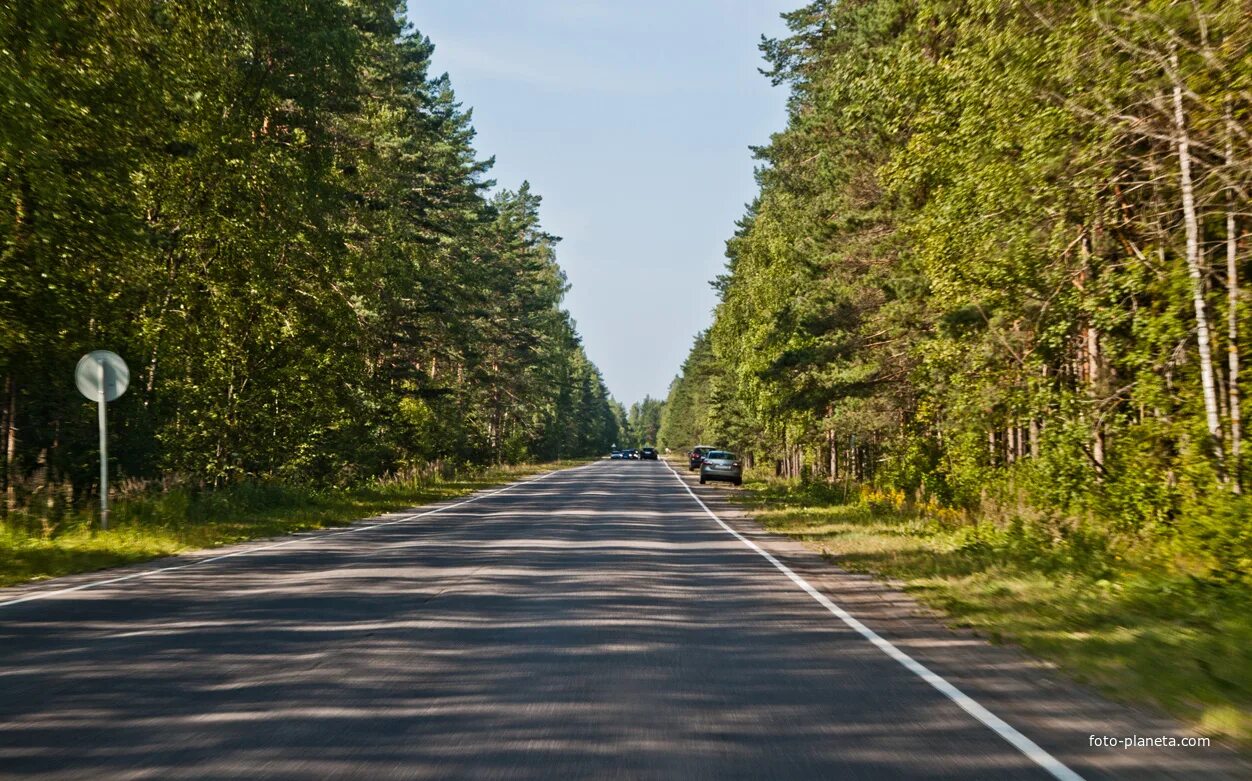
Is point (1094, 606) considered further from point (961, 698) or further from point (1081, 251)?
point (1081, 251)

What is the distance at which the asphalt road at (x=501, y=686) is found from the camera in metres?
5.78

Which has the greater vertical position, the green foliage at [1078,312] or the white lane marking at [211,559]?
the green foliage at [1078,312]

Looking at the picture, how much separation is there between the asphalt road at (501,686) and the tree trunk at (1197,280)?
197 inches

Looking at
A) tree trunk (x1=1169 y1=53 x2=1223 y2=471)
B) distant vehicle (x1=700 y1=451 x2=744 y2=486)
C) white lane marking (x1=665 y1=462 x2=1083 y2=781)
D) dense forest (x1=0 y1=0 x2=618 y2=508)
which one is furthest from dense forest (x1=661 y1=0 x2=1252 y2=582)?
distant vehicle (x1=700 y1=451 x2=744 y2=486)

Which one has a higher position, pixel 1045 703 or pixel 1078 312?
pixel 1078 312

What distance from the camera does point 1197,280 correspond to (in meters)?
13.6

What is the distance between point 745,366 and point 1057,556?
38.2 m

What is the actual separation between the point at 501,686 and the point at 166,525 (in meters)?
15.2

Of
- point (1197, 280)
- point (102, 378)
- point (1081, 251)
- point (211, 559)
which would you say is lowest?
point (211, 559)

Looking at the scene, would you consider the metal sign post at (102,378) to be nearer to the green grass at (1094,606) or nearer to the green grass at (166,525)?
the green grass at (166,525)

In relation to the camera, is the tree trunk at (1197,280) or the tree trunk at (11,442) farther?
the tree trunk at (11,442)

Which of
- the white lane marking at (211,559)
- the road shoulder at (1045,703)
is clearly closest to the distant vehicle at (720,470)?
the white lane marking at (211,559)

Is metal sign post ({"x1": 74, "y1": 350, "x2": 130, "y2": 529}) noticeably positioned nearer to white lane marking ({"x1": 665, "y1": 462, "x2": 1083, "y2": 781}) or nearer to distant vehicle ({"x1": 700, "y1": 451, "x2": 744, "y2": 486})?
white lane marking ({"x1": 665, "y1": 462, "x2": 1083, "y2": 781})

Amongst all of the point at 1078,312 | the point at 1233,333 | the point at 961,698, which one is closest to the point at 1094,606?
the point at 961,698
